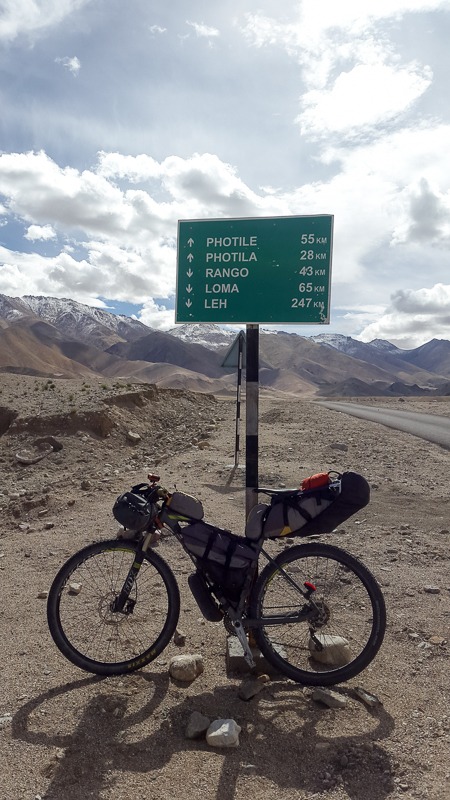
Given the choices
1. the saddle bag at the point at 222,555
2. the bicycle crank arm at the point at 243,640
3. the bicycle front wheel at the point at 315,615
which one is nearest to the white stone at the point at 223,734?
the bicycle crank arm at the point at 243,640

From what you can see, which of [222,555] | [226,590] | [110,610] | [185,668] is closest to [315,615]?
[226,590]

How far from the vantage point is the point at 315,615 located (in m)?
3.60

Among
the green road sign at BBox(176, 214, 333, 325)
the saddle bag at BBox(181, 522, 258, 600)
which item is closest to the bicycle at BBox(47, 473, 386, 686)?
the saddle bag at BBox(181, 522, 258, 600)

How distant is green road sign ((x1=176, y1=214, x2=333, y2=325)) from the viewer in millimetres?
4129

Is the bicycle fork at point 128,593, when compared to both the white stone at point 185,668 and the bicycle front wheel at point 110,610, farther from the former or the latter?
the white stone at point 185,668

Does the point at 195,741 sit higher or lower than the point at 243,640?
lower

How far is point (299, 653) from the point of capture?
3.70m

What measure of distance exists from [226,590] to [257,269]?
228cm

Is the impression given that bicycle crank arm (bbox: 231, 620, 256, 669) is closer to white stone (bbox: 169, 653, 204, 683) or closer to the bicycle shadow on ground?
the bicycle shadow on ground

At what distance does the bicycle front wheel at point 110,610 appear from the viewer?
356 centimetres

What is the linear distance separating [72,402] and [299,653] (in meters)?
11.8

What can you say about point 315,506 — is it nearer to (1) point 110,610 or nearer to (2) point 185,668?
(2) point 185,668

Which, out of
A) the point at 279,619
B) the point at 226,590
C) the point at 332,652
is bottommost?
the point at 332,652

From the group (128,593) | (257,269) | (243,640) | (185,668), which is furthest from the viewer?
(257,269)
